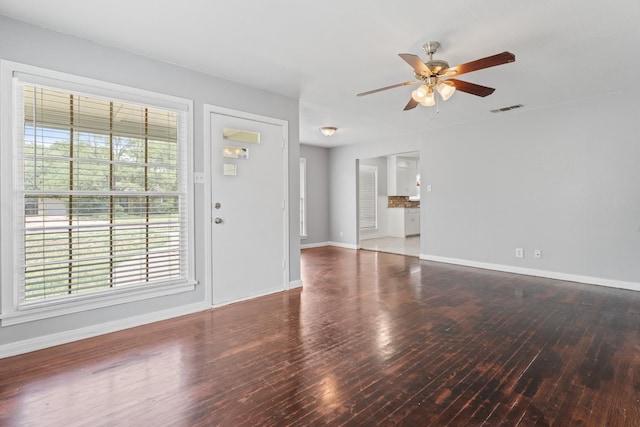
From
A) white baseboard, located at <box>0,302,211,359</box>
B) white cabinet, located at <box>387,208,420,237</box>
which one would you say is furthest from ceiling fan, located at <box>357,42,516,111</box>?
white cabinet, located at <box>387,208,420,237</box>

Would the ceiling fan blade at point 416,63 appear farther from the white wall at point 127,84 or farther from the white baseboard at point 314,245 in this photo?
the white baseboard at point 314,245

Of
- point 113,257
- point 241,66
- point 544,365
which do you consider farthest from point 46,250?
point 544,365

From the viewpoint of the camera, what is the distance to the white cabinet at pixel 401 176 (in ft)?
30.6

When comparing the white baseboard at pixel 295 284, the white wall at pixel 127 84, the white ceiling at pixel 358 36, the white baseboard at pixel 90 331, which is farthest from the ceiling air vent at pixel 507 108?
the white baseboard at pixel 90 331

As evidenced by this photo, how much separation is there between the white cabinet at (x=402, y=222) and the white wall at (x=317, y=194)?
2.35m

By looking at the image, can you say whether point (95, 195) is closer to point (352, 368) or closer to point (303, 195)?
point (352, 368)

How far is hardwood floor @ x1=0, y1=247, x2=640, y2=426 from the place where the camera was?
177 cm

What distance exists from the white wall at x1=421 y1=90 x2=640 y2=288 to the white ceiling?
2.19 ft

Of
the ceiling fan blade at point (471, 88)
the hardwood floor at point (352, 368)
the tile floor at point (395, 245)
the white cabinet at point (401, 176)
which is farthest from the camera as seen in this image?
the white cabinet at point (401, 176)

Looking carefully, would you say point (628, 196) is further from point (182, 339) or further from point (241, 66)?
point (182, 339)

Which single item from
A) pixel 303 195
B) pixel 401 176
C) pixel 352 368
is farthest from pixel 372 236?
pixel 352 368

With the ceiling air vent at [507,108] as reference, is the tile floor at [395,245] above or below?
below

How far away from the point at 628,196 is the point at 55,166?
620 centimetres

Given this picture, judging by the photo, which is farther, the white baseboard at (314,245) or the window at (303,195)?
the white baseboard at (314,245)
